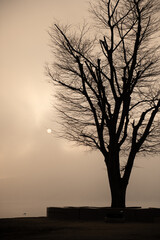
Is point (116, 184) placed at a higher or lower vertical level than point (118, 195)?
higher

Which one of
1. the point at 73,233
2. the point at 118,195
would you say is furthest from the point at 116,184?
the point at 73,233

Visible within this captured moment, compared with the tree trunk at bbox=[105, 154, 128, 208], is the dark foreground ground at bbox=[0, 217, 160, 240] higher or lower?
lower

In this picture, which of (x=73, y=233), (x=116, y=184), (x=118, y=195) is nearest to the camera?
(x=73, y=233)

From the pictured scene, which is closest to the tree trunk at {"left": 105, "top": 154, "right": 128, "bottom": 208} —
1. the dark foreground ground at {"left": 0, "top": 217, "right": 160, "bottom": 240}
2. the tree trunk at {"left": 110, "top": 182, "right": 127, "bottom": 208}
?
the tree trunk at {"left": 110, "top": 182, "right": 127, "bottom": 208}

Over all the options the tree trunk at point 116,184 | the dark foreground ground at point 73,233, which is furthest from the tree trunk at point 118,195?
the dark foreground ground at point 73,233

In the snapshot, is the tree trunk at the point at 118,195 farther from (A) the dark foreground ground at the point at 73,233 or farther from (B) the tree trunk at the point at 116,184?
(A) the dark foreground ground at the point at 73,233

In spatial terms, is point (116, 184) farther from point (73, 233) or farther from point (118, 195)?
point (73, 233)

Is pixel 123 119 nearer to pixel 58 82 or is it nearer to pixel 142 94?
pixel 142 94

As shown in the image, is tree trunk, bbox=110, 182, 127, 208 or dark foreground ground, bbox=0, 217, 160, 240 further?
tree trunk, bbox=110, 182, 127, 208

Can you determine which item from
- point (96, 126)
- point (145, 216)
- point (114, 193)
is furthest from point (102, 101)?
point (145, 216)

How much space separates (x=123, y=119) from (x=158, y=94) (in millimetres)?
2561

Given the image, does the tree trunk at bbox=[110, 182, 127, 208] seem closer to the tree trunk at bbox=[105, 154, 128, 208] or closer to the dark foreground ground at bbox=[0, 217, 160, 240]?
the tree trunk at bbox=[105, 154, 128, 208]

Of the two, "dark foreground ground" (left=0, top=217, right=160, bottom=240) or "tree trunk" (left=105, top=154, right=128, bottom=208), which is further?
"tree trunk" (left=105, top=154, right=128, bottom=208)

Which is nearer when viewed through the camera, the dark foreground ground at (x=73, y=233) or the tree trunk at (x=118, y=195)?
the dark foreground ground at (x=73, y=233)
